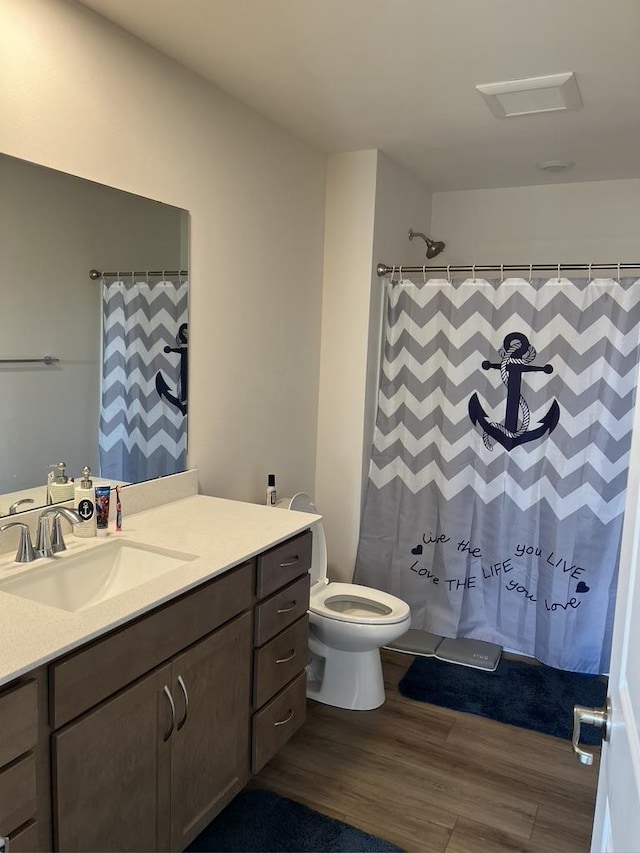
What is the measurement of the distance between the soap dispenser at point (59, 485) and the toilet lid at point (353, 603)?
1.12m

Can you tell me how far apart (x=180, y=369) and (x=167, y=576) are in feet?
3.11

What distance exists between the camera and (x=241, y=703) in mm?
1984

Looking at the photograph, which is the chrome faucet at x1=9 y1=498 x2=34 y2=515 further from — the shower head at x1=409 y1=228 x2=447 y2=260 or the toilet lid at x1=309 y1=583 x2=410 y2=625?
the shower head at x1=409 y1=228 x2=447 y2=260

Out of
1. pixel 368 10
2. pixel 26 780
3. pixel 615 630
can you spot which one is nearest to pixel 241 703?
pixel 26 780

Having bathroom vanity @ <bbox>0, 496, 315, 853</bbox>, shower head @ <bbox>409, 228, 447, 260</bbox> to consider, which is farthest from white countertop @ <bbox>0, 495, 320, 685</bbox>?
shower head @ <bbox>409, 228, 447, 260</bbox>

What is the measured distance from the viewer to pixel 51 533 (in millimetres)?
1857

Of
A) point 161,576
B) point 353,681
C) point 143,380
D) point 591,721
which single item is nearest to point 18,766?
point 161,576

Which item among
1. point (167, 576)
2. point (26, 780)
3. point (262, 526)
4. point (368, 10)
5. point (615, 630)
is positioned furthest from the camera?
point (262, 526)

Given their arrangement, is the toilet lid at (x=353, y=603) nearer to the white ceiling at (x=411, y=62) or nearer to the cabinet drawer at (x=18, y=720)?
the cabinet drawer at (x=18, y=720)

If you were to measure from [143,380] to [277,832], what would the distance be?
1485mm

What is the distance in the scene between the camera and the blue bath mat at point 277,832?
1972 millimetres

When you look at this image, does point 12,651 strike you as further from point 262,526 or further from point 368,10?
point 368,10

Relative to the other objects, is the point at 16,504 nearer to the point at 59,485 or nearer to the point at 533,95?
the point at 59,485

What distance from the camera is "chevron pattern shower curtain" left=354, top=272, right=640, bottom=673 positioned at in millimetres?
3020
